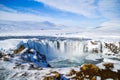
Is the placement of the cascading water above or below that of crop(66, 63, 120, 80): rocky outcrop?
below

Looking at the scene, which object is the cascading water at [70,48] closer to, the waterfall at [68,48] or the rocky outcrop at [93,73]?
the waterfall at [68,48]

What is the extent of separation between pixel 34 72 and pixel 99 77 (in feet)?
22.2

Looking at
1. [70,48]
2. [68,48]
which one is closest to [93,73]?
[68,48]

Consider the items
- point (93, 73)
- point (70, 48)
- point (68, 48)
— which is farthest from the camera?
point (70, 48)

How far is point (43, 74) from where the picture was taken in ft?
54.0

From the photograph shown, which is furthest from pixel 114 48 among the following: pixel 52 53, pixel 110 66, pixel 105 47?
pixel 110 66

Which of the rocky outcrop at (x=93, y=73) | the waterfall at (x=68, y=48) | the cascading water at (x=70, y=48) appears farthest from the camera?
the cascading water at (x=70, y=48)

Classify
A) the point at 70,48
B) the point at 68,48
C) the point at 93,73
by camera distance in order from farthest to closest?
the point at 70,48
the point at 68,48
the point at 93,73

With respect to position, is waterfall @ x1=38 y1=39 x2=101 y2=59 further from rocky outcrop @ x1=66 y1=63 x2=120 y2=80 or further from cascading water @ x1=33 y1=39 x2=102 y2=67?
rocky outcrop @ x1=66 y1=63 x2=120 y2=80

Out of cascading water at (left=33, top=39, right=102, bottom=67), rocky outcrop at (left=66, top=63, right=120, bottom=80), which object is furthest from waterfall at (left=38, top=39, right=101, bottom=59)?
rocky outcrop at (left=66, top=63, right=120, bottom=80)

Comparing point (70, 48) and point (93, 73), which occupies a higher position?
point (93, 73)

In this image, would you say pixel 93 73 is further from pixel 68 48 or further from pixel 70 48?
pixel 70 48

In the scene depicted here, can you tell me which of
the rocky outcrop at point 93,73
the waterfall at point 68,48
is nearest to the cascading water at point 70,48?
the waterfall at point 68,48

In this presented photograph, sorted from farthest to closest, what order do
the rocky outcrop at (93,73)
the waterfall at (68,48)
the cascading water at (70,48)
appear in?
the cascading water at (70,48) → the waterfall at (68,48) → the rocky outcrop at (93,73)
